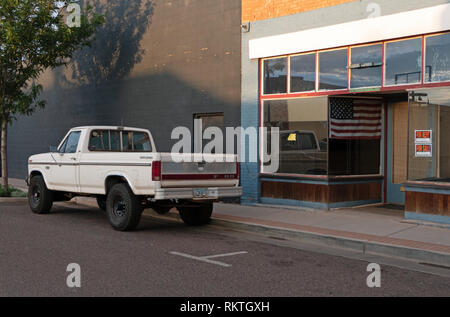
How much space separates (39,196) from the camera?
11711mm

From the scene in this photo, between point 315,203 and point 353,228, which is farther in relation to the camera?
point 315,203

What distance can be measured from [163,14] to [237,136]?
4784mm

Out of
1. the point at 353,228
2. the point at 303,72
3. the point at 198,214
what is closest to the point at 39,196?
the point at 198,214

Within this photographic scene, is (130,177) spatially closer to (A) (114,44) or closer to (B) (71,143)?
(B) (71,143)

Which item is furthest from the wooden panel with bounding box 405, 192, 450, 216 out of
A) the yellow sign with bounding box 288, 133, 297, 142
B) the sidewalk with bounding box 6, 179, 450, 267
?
the yellow sign with bounding box 288, 133, 297, 142

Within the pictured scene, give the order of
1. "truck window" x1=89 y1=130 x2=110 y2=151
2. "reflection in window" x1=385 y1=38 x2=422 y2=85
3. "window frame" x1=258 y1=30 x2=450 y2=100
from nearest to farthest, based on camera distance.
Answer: "window frame" x1=258 y1=30 x2=450 y2=100, "reflection in window" x1=385 y1=38 x2=422 y2=85, "truck window" x1=89 y1=130 x2=110 y2=151

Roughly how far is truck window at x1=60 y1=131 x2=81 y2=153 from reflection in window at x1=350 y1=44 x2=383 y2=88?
5.95 meters

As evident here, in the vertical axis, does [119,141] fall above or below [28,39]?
below

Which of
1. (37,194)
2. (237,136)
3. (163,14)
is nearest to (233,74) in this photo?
(237,136)

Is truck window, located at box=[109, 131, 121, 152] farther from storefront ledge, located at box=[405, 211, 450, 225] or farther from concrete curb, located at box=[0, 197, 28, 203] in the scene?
storefront ledge, located at box=[405, 211, 450, 225]

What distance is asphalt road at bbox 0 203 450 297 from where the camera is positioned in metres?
5.63

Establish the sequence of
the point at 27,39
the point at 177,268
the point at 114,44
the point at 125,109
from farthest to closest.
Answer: the point at 114,44 → the point at 125,109 → the point at 27,39 → the point at 177,268

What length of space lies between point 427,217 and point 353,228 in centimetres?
148

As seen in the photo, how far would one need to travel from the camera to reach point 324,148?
11.5 metres
